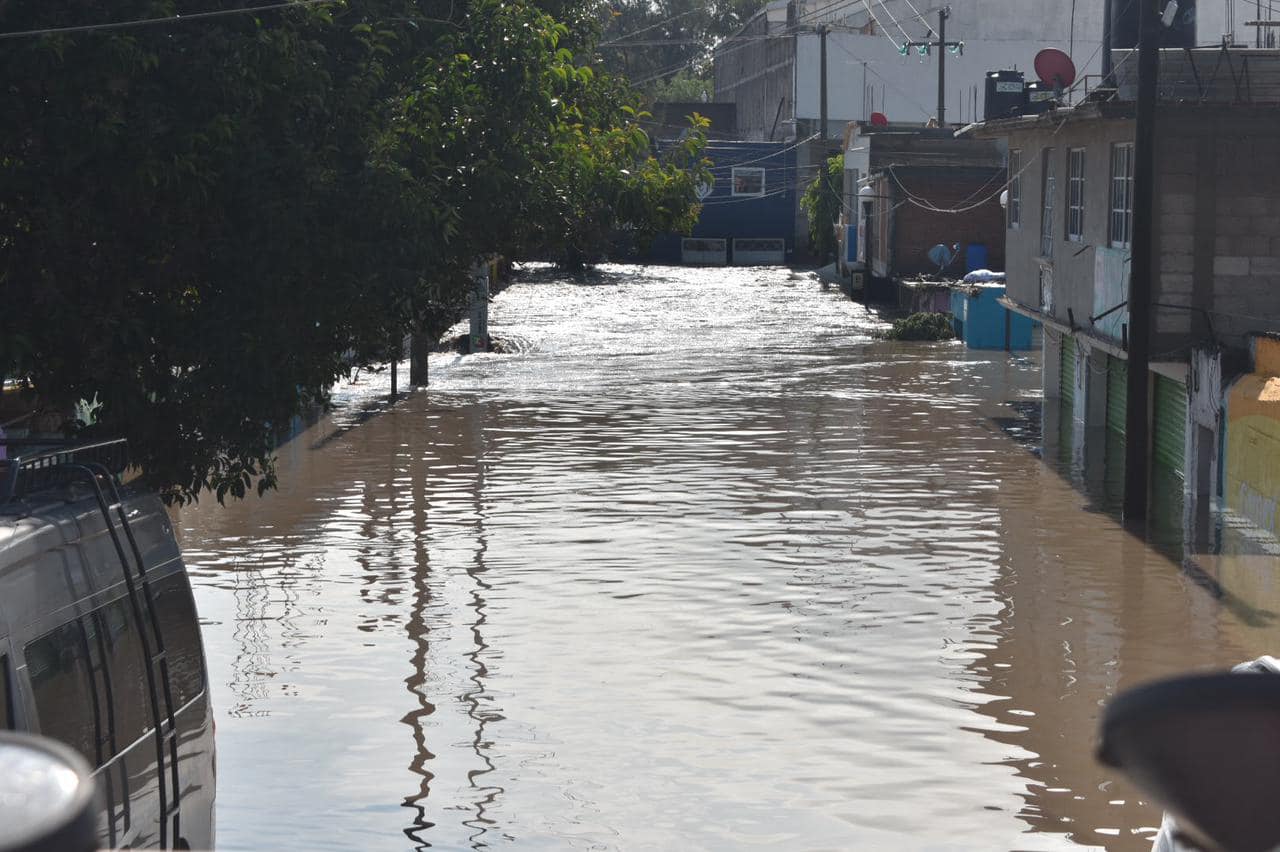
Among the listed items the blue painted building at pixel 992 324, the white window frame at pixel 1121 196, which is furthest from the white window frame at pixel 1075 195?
the blue painted building at pixel 992 324

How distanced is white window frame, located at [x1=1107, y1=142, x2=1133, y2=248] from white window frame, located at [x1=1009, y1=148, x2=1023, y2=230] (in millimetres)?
7928

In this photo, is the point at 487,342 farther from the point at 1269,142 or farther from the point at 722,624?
the point at 722,624

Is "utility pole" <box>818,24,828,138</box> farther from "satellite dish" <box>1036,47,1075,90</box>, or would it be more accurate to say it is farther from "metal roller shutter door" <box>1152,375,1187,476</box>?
"metal roller shutter door" <box>1152,375,1187,476</box>

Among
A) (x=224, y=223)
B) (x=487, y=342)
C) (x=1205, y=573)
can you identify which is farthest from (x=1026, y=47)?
(x=224, y=223)

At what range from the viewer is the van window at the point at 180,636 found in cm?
673

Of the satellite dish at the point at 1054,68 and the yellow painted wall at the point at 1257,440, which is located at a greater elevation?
the satellite dish at the point at 1054,68

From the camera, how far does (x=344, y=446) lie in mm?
28344

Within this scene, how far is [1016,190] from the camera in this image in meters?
33.6

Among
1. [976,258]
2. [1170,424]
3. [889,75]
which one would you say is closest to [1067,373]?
[1170,424]

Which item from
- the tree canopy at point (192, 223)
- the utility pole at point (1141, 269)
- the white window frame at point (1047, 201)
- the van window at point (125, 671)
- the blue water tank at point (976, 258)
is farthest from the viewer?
the blue water tank at point (976, 258)

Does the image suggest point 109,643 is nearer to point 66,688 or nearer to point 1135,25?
point 66,688

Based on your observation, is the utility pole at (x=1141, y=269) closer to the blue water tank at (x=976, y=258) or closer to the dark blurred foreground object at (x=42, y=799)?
the dark blurred foreground object at (x=42, y=799)

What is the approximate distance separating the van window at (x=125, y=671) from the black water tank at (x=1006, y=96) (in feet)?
85.1

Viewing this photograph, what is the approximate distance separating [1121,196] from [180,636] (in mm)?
19938
